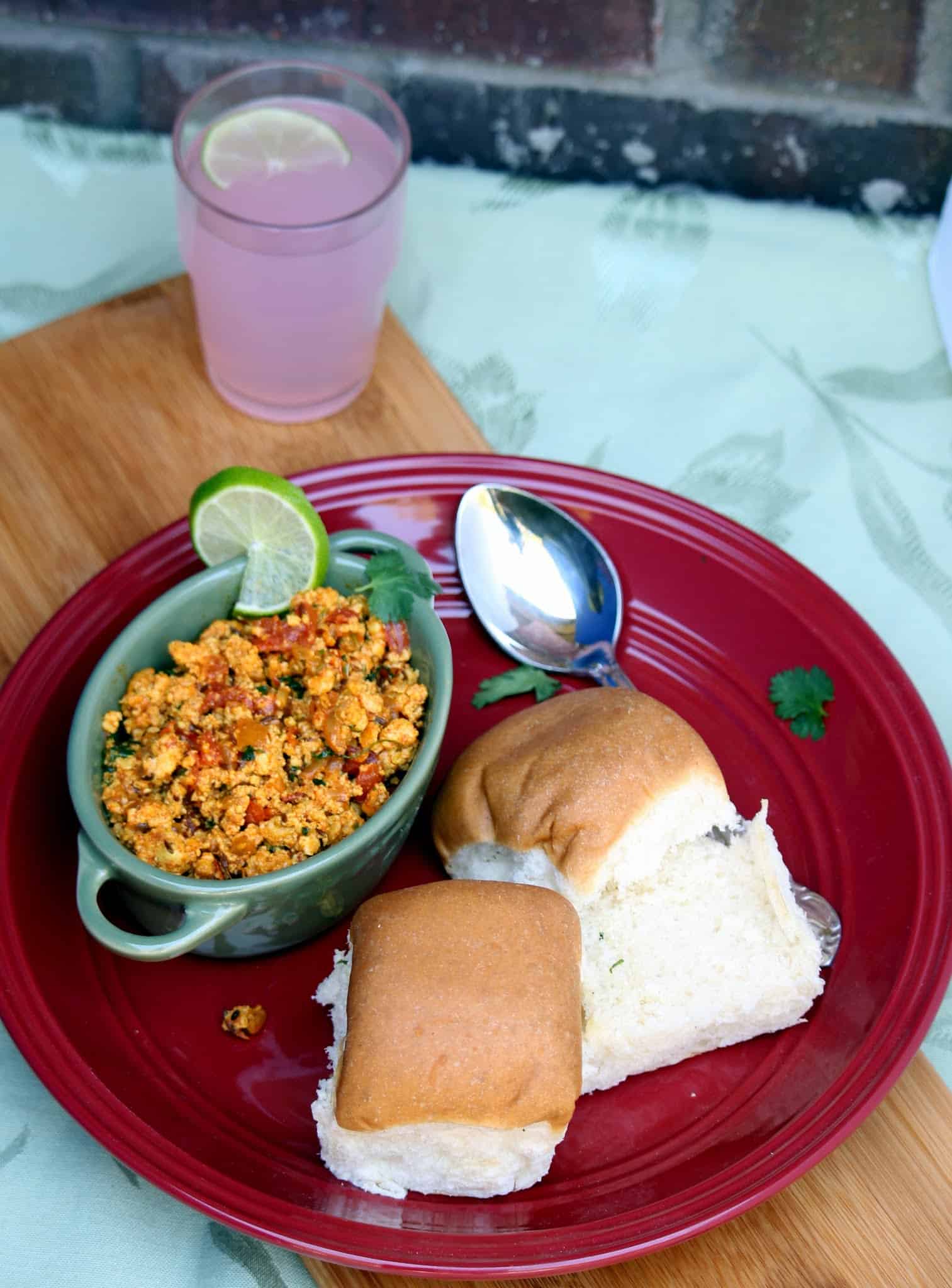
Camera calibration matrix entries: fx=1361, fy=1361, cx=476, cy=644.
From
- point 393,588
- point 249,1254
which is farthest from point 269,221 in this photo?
point 249,1254

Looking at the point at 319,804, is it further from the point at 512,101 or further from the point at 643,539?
the point at 512,101

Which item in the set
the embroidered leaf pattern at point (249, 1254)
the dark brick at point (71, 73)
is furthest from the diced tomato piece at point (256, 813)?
the dark brick at point (71, 73)

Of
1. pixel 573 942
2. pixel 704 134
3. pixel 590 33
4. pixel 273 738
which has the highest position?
pixel 590 33

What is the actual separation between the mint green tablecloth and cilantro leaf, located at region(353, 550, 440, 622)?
68cm

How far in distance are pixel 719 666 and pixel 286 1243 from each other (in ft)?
3.74

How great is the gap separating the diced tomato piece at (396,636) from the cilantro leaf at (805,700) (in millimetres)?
623

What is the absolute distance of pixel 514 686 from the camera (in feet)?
7.38

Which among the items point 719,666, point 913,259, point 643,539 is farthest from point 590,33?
point 719,666

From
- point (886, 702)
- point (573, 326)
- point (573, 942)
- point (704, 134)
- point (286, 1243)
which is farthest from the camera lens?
point (704, 134)

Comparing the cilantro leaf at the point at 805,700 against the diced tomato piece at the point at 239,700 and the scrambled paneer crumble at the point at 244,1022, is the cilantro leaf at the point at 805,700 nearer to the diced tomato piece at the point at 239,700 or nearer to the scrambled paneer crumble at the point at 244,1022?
the diced tomato piece at the point at 239,700

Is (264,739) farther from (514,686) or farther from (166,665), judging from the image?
(514,686)

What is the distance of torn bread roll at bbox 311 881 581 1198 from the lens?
1678 millimetres

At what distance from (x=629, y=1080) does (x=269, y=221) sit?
1.50m

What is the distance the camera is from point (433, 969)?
174 cm
